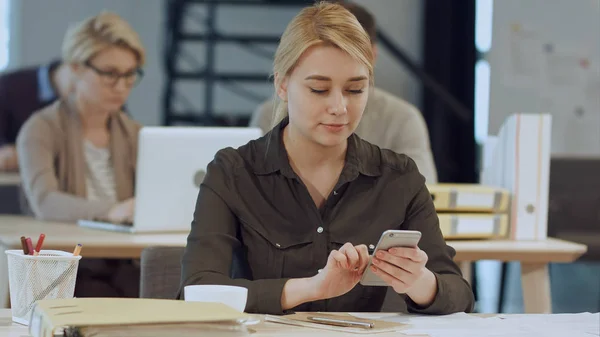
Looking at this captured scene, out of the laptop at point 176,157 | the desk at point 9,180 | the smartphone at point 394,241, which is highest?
the laptop at point 176,157

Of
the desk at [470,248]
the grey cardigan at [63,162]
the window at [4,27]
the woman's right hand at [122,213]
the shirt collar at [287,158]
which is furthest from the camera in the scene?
the window at [4,27]

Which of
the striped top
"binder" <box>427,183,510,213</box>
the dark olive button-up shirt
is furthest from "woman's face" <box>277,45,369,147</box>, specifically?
the striped top

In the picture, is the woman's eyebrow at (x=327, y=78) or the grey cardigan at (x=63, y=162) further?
the grey cardigan at (x=63, y=162)

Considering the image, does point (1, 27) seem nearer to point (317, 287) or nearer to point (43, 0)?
point (43, 0)

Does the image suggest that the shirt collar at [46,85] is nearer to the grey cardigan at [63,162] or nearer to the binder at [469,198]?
the grey cardigan at [63,162]

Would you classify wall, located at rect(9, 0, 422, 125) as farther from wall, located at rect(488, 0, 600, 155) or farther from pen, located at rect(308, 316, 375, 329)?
pen, located at rect(308, 316, 375, 329)

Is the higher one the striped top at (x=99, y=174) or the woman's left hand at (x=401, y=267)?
the striped top at (x=99, y=174)

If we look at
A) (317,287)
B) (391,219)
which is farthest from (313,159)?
(317,287)

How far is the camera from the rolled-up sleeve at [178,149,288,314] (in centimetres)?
174

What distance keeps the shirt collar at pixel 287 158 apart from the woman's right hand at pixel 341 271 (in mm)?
329

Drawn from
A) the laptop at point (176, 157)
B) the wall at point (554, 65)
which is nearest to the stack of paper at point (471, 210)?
the laptop at point (176, 157)

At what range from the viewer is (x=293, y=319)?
1.65 meters

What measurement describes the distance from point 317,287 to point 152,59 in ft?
12.9

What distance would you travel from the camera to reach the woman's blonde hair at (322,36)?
6.25 ft
